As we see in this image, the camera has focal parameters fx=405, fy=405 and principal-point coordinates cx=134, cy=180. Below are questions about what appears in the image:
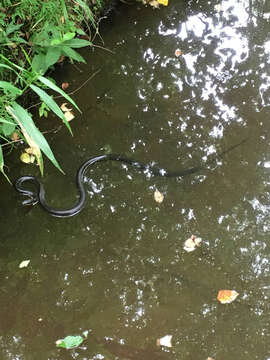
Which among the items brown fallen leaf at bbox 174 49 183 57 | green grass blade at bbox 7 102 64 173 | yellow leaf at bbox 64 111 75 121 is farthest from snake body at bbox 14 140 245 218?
brown fallen leaf at bbox 174 49 183 57

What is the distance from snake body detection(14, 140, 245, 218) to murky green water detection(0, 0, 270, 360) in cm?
Result: 7

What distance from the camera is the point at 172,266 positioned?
3.57 m

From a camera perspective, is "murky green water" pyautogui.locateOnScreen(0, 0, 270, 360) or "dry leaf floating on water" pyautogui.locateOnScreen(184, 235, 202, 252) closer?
"murky green water" pyautogui.locateOnScreen(0, 0, 270, 360)

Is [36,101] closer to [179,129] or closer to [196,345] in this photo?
[179,129]

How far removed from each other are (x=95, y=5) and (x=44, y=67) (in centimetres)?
225

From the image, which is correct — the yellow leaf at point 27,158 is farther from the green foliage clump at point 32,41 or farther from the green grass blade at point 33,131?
the green grass blade at point 33,131

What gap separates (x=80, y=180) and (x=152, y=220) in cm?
82

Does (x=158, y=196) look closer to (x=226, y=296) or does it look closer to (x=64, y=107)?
(x=226, y=296)

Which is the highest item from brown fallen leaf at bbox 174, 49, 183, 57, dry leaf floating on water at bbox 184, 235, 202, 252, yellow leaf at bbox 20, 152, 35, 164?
brown fallen leaf at bbox 174, 49, 183, 57

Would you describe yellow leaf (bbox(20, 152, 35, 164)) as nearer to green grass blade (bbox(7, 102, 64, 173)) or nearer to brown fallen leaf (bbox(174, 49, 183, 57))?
green grass blade (bbox(7, 102, 64, 173))

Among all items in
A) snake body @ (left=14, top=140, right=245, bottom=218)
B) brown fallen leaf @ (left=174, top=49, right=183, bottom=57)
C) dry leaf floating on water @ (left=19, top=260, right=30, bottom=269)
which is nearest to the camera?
dry leaf floating on water @ (left=19, top=260, right=30, bottom=269)

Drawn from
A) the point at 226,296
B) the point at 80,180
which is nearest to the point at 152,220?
the point at 80,180

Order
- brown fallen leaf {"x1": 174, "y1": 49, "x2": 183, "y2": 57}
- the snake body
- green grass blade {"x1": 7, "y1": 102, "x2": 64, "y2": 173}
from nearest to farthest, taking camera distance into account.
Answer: green grass blade {"x1": 7, "y1": 102, "x2": 64, "y2": 173}, the snake body, brown fallen leaf {"x1": 174, "y1": 49, "x2": 183, "y2": 57}

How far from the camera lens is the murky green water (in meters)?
3.26
